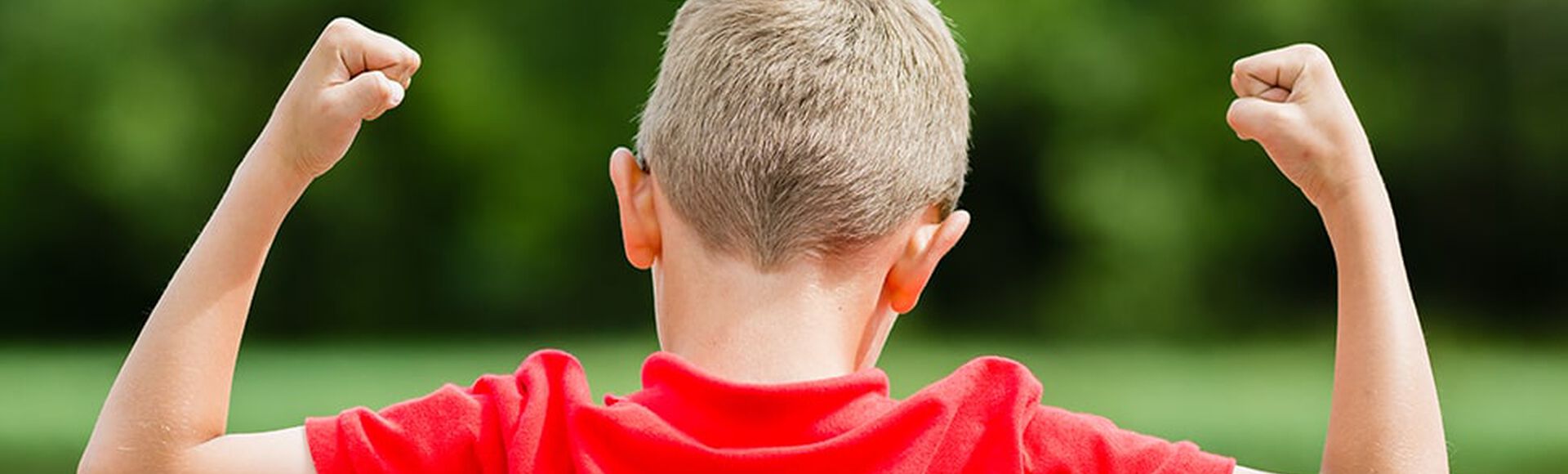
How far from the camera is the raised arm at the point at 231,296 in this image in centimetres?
88

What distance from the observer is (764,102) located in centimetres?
92

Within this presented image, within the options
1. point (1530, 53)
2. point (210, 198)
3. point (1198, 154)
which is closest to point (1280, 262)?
point (1198, 154)

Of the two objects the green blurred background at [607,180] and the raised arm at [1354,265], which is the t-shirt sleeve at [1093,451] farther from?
the green blurred background at [607,180]

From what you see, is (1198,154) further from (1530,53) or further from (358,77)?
(358,77)

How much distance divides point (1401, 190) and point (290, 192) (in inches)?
367

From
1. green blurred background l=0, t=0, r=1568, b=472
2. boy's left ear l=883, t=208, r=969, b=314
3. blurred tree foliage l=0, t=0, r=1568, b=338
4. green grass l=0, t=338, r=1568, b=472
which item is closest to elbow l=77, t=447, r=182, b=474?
boy's left ear l=883, t=208, r=969, b=314

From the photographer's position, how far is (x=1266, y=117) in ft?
2.92

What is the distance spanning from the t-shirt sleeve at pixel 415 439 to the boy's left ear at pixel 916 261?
0.61 feet

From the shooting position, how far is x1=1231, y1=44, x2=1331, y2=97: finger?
890 mm

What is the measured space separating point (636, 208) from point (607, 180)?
8.68 meters

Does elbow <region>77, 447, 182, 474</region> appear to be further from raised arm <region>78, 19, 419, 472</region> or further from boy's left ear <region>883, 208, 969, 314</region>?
boy's left ear <region>883, 208, 969, 314</region>

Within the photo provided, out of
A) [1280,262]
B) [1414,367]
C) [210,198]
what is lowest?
[1280,262]

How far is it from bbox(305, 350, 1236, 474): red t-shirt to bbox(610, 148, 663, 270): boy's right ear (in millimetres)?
86

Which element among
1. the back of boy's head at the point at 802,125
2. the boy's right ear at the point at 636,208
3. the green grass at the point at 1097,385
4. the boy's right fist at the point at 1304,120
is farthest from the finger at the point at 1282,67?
the green grass at the point at 1097,385
